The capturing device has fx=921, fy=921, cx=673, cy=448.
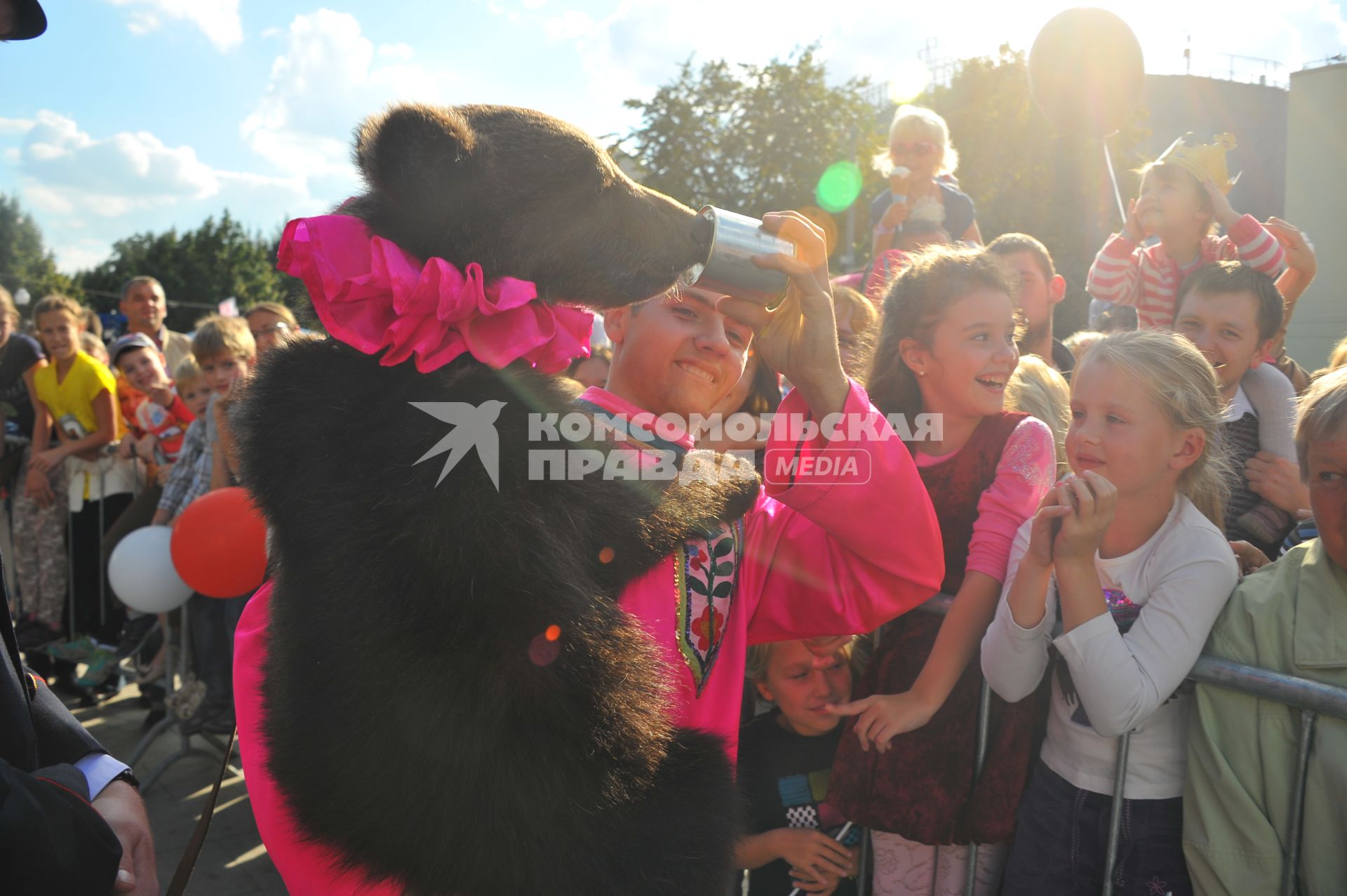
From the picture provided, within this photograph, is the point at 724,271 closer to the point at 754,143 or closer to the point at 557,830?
the point at 557,830

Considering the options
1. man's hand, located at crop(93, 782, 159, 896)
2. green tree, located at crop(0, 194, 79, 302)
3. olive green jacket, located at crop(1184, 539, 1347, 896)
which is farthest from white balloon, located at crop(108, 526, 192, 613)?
green tree, located at crop(0, 194, 79, 302)

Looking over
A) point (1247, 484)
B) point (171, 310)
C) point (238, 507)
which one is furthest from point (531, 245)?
point (171, 310)

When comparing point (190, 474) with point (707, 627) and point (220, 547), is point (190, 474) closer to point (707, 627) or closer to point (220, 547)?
point (220, 547)

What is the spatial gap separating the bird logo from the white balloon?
3921mm

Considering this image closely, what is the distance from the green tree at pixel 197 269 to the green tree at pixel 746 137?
36.8m

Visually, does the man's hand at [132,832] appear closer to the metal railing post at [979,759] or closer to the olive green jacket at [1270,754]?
the metal railing post at [979,759]

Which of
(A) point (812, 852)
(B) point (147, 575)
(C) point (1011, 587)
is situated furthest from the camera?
(B) point (147, 575)

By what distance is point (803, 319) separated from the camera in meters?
1.67

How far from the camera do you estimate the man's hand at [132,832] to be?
1.41 meters

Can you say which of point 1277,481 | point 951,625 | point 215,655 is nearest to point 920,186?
point 1277,481

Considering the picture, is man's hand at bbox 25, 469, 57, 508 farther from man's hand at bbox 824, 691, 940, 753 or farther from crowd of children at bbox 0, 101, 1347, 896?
man's hand at bbox 824, 691, 940, 753

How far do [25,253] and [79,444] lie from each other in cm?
8172

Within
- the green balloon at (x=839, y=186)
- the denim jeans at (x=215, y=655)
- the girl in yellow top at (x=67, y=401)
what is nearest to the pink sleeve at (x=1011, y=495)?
the denim jeans at (x=215, y=655)

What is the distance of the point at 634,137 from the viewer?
1933 cm
